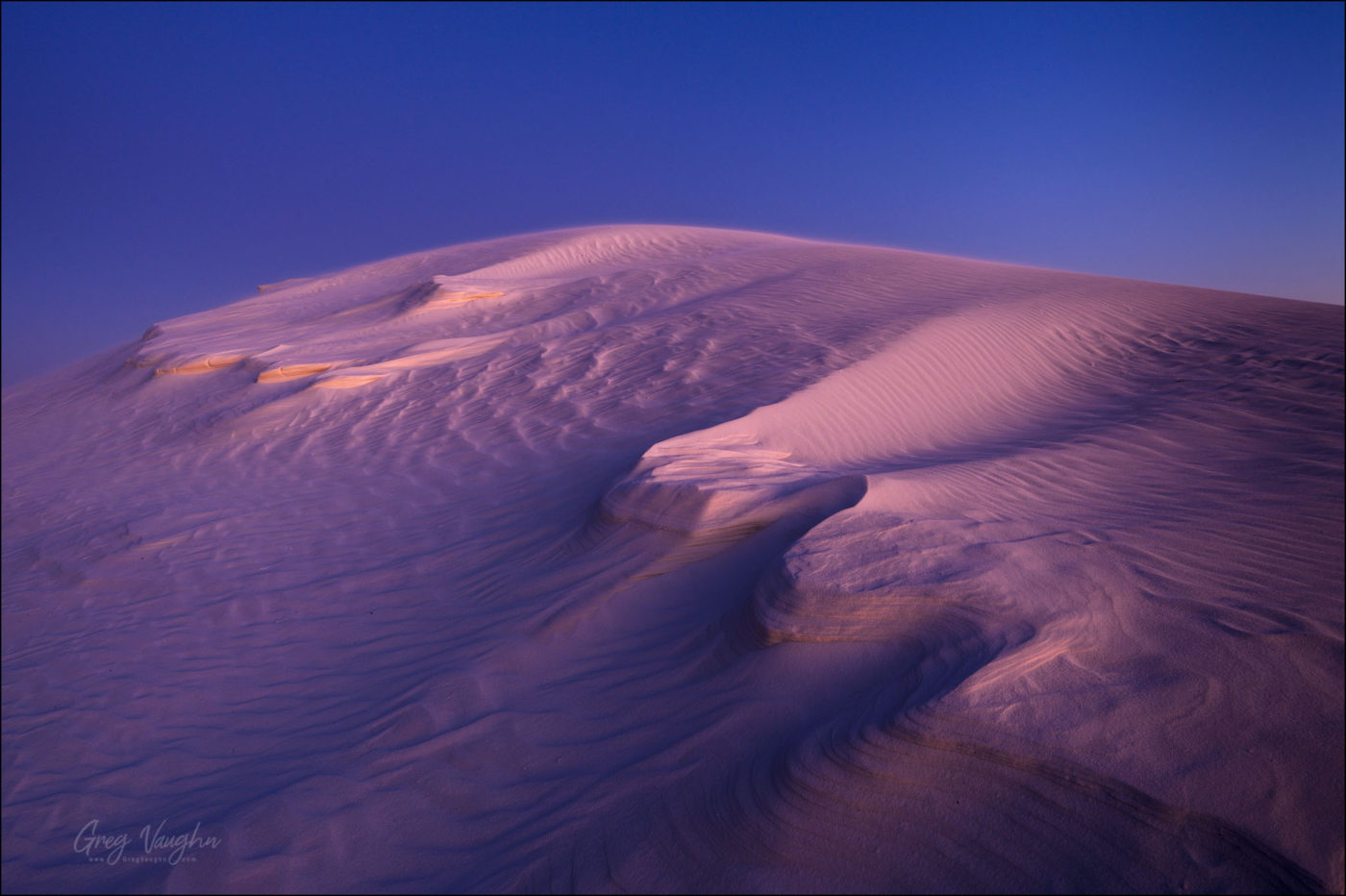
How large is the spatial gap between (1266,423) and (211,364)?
14083mm

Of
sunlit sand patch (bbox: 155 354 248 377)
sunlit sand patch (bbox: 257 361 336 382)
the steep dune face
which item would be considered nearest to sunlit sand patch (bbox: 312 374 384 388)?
sunlit sand patch (bbox: 257 361 336 382)

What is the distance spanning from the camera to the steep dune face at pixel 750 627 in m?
2.29

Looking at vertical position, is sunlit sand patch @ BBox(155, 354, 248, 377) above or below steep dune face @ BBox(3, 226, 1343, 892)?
A: above

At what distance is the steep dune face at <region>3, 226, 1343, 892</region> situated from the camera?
2285 millimetres

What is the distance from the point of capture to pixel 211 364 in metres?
12.3

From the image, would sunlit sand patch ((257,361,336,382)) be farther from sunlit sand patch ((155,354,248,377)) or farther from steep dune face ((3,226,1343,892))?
steep dune face ((3,226,1343,892))

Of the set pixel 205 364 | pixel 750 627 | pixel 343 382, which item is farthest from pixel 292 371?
pixel 750 627

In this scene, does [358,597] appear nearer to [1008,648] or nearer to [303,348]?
[1008,648]

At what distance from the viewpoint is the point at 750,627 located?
3.31 m

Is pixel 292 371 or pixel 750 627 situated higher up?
pixel 292 371

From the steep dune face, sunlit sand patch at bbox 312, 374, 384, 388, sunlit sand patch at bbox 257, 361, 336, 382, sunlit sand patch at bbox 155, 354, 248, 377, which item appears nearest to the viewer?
the steep dune face

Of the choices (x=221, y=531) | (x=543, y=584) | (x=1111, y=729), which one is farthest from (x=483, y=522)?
(x=1111, y=729)

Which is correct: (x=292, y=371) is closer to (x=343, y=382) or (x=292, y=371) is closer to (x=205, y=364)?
(x=343, y=382)

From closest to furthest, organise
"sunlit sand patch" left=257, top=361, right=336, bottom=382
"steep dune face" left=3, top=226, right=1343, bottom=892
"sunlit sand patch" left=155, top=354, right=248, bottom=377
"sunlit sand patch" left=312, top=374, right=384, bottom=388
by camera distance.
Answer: "steep dune face" left=3, top=226, right=1343, bottom=892 < "sunlit sand patch" left=312, top=374, right=384, bottom=388 < "sunlit sand patch" left=257, top=361, right=336, bottom=382 < "sunlit sand patch" left=155, top=354, right=248, bottom=377
